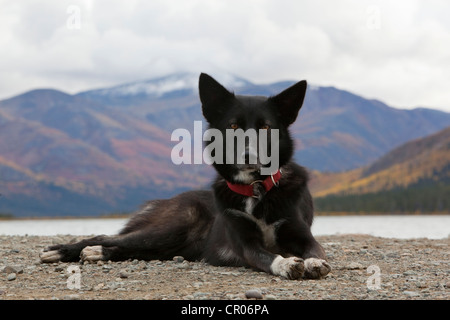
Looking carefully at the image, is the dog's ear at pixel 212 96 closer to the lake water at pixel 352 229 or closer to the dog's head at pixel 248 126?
the dog's head at pixel 248 126

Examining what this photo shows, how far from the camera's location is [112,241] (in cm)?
989

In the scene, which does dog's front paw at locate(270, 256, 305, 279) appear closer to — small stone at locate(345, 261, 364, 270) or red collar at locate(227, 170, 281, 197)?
red collar at locate(227, 170, 281, 197)

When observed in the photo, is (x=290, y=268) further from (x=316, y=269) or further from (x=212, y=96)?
(x=212, y=96)

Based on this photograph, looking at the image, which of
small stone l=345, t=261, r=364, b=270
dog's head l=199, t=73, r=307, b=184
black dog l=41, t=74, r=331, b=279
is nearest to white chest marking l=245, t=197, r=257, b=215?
black dog l=41, t=74, r=331, b=279

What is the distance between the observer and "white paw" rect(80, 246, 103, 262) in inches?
370

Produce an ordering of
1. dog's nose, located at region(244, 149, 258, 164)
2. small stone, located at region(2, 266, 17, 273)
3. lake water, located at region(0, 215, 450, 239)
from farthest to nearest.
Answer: lake water, located at region(0, 215, 450, 239)
small stone, located at region(2, 266, 17, 273)
dog's nose, located at region(244, 149, 258, 164)

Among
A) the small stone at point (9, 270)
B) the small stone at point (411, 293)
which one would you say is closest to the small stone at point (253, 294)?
the small stone at point (411, 293)

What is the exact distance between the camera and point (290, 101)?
27.3ft

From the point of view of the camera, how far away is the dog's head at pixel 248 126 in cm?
→ 772

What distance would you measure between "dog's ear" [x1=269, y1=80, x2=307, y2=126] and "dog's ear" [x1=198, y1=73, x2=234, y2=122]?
27.9 inches

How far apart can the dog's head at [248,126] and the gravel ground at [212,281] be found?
5.01 ft
